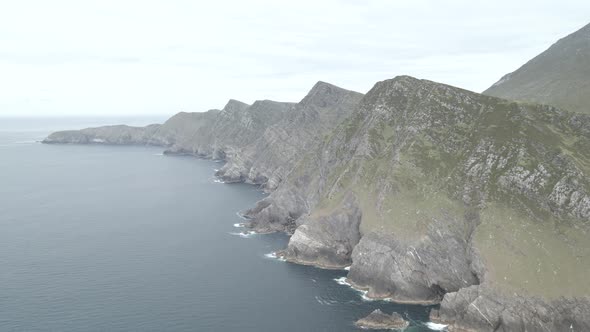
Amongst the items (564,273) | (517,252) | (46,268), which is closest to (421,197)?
(517,252)

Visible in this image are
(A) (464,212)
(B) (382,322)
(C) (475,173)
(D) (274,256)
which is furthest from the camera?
(D) (274,256)

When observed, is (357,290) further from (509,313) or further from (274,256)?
(509,313)

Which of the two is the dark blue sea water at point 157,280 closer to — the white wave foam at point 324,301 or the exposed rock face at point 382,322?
the white wave foam at point 324,301

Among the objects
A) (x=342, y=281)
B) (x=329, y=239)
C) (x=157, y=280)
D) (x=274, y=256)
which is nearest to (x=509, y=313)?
(x=342, y=281)

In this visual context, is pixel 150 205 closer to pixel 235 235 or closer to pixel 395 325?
pixel 235 235

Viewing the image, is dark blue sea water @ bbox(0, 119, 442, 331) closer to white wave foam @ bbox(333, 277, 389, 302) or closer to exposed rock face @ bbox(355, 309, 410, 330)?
white wave foam @ bbox(333, 277, 389, 302)
